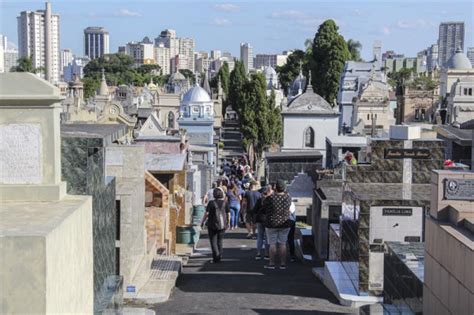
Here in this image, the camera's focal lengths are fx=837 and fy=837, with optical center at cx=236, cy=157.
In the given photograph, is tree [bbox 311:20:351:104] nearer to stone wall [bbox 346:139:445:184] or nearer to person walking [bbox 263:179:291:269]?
stone wall [bbox 346:139:445:184]

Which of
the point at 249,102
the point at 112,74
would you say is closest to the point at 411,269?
the point at 249,102

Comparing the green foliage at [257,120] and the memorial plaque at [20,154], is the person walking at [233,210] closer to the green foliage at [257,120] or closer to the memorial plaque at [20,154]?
the memorial plaque at [20,154]

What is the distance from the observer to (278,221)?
14523 millimetres

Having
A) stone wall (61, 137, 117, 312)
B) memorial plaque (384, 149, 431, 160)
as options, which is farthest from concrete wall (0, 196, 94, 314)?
memorial plaque (384, 149, 431, 160)

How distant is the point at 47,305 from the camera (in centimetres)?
543

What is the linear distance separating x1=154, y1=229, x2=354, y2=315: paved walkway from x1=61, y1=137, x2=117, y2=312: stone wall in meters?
2.51

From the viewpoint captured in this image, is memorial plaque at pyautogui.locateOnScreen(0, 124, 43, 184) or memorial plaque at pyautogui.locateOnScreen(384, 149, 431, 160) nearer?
memorial plaque at pyautogui.locateOnScreen(0, 124, 43, 184)

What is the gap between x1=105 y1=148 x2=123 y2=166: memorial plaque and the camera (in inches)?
541

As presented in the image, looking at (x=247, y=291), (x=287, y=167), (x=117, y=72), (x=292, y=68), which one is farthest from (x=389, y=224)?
(x=117, y=72)

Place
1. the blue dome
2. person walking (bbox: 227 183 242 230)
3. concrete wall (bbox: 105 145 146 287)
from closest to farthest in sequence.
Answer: concrete wall (bbox: 105 145 146 287) < person walking (bbox: 227 183 242 230) < the blue dome

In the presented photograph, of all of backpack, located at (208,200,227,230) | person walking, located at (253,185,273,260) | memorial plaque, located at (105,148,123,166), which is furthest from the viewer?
backpack, located at (208,200,227,230)

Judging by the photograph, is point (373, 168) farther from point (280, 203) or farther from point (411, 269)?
point (411, 269)

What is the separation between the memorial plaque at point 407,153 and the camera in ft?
47.3

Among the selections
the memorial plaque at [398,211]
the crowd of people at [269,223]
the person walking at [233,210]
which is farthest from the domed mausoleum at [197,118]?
the memorial plaque at [398,211]
